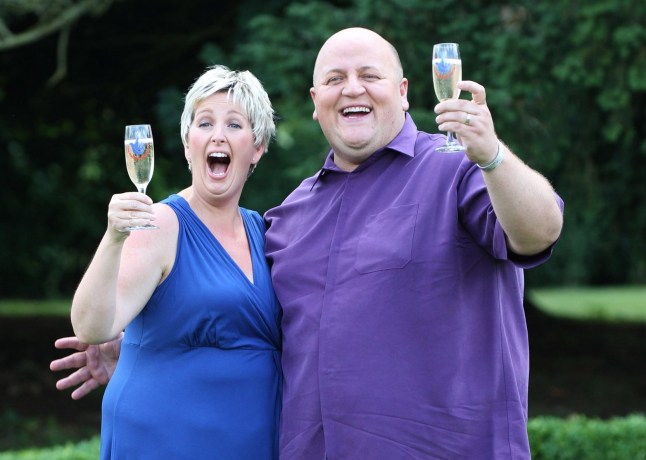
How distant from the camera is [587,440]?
266 inches

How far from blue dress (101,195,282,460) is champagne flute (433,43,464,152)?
111 cm

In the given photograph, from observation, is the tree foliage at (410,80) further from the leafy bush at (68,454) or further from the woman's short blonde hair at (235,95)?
the woman's short blonde hair at (235,95)

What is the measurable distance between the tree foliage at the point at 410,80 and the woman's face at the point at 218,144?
3871 mm

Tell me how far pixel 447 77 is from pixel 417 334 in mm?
924

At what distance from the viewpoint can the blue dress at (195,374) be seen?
373 cm

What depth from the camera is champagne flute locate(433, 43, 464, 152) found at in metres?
3.13

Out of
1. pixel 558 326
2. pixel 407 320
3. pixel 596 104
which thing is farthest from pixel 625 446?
pixel 558 326

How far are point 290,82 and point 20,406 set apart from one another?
196 inches

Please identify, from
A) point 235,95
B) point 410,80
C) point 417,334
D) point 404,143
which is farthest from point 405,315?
point 410,80

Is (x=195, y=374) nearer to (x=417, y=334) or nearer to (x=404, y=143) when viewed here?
(x=417, y=334)

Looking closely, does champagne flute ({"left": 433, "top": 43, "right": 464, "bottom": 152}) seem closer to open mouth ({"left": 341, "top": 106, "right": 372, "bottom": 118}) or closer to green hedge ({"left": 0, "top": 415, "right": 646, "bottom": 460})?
open mouth ({"left": 341, "top": 106, "right": 372, "bottom": 118})

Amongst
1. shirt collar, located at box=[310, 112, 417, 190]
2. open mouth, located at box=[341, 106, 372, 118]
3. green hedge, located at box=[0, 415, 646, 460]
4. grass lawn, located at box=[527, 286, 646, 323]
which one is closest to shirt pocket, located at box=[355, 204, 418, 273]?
shirt collar, located at box=[310, 112, 417, 190]

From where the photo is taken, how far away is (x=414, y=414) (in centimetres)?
350

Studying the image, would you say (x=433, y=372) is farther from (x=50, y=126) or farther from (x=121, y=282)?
(x=50, y=126)
